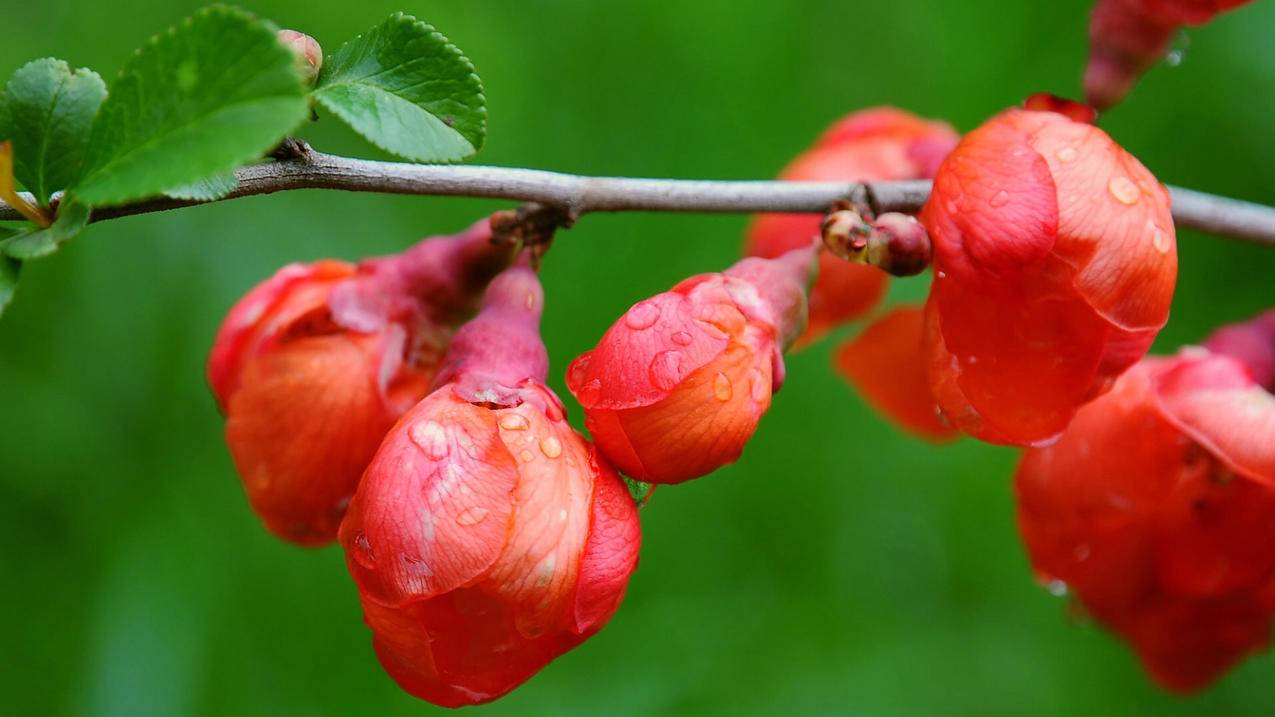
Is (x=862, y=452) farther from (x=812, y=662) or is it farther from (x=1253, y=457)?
(x=1253, y=457)

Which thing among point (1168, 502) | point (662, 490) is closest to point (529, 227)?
point (1168, 502)

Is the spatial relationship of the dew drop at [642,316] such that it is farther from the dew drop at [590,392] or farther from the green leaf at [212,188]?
the green leaf at [212,188]

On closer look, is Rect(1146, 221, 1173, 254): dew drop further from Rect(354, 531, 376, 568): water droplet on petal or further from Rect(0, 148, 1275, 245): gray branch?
Rect(354, 531, 376, 568): water droplet on petal

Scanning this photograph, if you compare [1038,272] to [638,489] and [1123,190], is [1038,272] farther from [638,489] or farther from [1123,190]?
[638,489]

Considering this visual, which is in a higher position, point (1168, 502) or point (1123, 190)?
point (1123, 190)

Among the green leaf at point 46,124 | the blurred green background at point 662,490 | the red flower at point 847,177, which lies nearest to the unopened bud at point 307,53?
the green leaf at point 46,124
